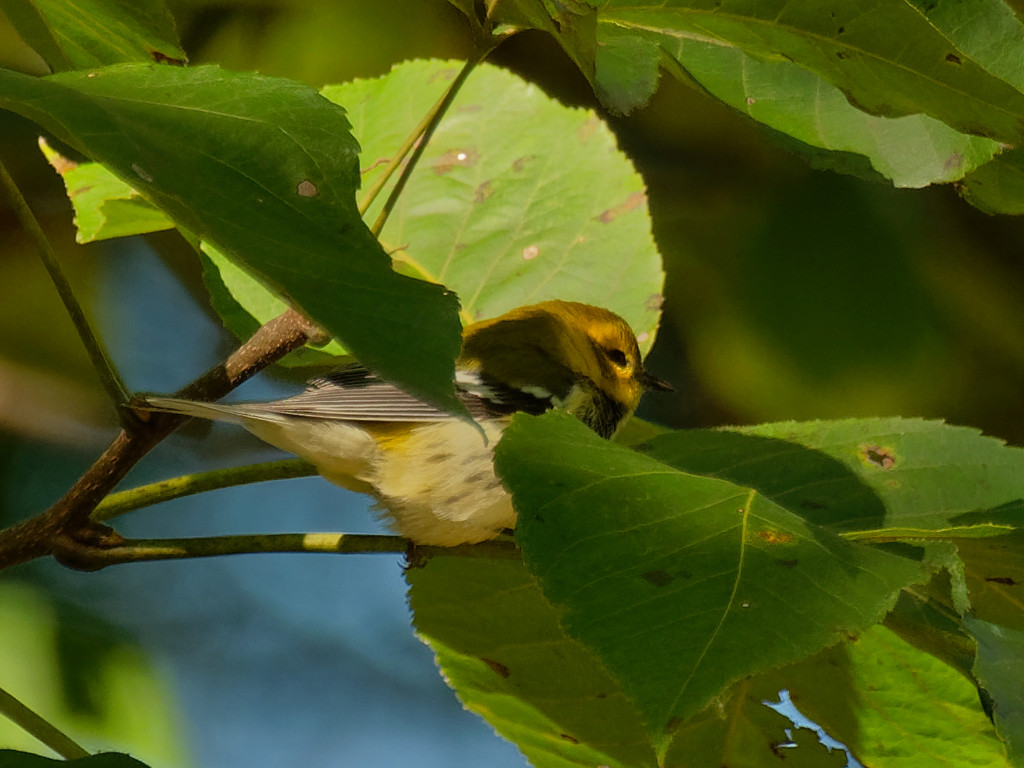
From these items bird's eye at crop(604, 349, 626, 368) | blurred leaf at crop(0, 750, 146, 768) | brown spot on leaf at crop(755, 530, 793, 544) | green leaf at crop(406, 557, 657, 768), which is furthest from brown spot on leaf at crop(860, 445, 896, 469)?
blurred leaf at crop(0, 750, 146, 768)

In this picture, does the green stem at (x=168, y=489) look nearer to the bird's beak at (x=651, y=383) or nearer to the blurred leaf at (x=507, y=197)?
the blurred leaf at (x=507, y=197)

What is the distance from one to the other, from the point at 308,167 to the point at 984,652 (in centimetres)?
64

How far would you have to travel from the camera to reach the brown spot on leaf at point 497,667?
4.89 feet

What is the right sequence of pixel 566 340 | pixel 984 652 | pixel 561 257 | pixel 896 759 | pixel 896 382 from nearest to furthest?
pixel 984 652 < pixel 896 759 < pixel 561 257 < pixel 566 340 < pixel 896 382

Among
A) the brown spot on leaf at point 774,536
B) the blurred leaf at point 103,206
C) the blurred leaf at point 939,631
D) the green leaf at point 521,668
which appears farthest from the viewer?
the blurred leaf at point 103,206

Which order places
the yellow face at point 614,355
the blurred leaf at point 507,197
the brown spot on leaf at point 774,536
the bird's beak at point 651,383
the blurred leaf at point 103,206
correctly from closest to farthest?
the brown spot on leaf at point 774,536, the blurred leaf at point 103,206, the blurred leaf at point 507,197, the yellow face at point 614,355, the bird's beak at point 651,383

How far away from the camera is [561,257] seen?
1.88 m

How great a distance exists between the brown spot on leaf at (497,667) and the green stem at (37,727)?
0.53 meters

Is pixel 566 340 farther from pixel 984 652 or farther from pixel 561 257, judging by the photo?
pixel 984 652

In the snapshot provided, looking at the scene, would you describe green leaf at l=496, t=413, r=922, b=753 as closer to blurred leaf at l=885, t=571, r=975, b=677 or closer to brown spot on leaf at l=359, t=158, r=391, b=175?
blurred leaf at l=885, t=571, r=975, b=677

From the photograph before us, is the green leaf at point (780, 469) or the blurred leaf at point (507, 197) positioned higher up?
the green leaf at point (780, 469)

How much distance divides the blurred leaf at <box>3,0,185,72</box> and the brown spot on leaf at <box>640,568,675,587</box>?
0.86 m

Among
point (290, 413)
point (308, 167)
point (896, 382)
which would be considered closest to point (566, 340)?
point (290, 413)

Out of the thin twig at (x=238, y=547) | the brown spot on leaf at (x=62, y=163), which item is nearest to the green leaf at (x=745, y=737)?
the thin twig at (x=238, y=547)
